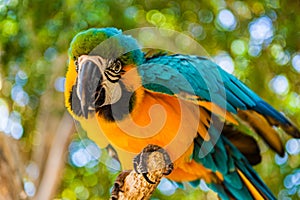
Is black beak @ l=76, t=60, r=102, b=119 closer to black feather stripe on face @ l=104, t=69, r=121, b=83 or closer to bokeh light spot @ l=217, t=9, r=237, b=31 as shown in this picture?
black feather stripe on face @ l=104, t=69, r=121, b=83

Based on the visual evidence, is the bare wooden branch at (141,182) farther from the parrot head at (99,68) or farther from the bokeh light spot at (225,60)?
the bokeh light spot at (225,60)

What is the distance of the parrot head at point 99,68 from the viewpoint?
1.04 m

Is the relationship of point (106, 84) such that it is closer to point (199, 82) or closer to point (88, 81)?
point (88, 81)

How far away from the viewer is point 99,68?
1046mm

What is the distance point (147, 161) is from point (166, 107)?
18 cm

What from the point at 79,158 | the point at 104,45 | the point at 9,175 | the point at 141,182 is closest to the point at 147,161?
the point at 141,182

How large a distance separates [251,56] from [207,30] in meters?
0.22

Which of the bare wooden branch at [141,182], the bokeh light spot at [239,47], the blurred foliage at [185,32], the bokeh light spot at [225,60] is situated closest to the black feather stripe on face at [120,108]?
the bare wooden branch at [141,182]

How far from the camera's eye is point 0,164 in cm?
146

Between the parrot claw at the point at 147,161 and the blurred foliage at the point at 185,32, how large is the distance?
83 centimetres

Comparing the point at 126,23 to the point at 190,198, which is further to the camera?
the point at 190,198

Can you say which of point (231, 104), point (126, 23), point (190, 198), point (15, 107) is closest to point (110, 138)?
point (231, 104)

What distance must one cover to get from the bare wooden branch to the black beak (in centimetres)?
19

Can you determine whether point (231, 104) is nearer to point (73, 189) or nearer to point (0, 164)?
point (0, 164)
